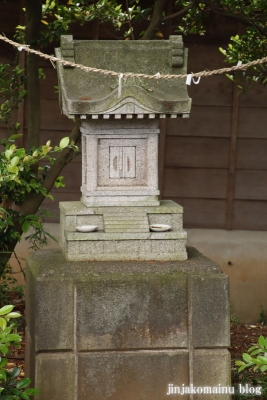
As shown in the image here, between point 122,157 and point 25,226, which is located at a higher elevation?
point 122,157

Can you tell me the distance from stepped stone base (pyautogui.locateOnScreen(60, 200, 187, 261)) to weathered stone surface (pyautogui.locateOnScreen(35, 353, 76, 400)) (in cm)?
71

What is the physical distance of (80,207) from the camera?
211 inches

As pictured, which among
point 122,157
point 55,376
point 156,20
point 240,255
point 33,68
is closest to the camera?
point 55,376

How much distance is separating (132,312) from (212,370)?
2.25ft

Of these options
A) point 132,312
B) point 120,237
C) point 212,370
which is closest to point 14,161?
point 120,237

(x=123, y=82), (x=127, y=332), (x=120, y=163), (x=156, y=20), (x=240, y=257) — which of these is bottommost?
(x=240, y=257)

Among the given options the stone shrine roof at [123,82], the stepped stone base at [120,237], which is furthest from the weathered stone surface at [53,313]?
the stone shrine roof at [123,82]

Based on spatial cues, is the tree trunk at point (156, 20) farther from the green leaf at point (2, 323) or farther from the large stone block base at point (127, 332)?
the green leaf at point (2, 323)

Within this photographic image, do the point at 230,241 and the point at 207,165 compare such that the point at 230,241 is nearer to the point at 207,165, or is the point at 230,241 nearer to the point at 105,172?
the point at 207,165

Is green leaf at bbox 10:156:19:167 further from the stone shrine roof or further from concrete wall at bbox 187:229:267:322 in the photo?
concrete wall at bbox 187:229:267:322

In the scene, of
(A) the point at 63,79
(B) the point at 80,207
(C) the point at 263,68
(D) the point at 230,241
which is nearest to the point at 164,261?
(B) the point at 80,207

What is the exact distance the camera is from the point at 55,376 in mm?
4957

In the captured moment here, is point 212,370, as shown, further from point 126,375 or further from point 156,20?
point 156,20

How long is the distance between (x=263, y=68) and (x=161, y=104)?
6.24ft
